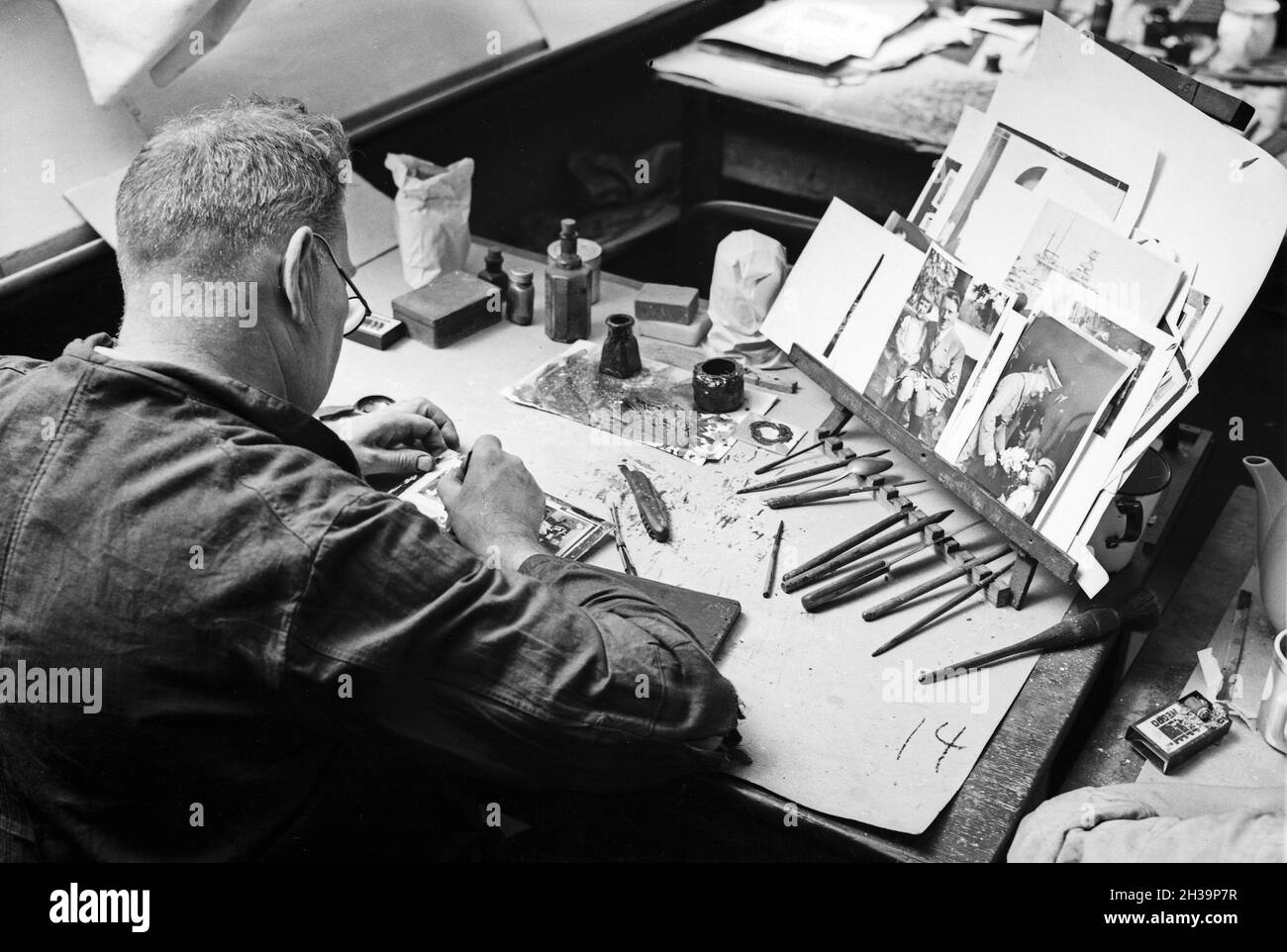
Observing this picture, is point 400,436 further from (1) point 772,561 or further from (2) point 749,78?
(2) point 749,78

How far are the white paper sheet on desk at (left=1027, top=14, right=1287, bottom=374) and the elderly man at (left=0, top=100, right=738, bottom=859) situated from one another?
2.91 feet

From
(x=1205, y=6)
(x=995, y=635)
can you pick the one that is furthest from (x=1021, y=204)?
(x=1205, y=6)

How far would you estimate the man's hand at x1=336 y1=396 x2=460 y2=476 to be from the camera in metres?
1.85

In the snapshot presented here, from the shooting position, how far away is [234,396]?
4.07 ft

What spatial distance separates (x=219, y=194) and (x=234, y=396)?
0.24 meters

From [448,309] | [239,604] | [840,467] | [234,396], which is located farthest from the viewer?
[448,309]

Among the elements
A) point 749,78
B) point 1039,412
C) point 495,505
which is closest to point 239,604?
point 495,505

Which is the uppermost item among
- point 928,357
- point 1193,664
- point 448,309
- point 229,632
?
point 229,632

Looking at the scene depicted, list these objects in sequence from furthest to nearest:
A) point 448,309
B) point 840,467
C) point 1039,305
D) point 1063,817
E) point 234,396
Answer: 1. point 448,309
2. point 840,467
3. point 1039,305
4. point 1063,817
5. point 234,396

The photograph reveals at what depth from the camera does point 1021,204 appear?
1792 mm

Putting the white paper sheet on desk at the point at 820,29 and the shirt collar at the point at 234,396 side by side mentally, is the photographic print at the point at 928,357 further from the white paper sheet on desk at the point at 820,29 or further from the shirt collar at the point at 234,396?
the white paper sheet on desk at the point at 820,29

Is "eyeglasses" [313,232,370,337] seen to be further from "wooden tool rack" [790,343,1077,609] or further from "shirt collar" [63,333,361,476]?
"wooden tool rack" [790,343,1077,609]
